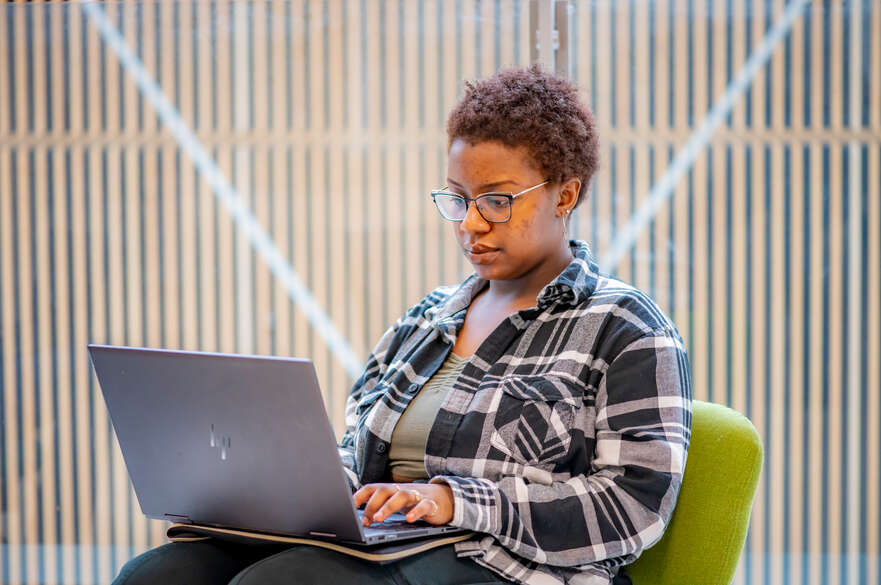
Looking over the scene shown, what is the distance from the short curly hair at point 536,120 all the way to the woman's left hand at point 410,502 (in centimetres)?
63

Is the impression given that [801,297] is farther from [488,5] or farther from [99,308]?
[99,308]

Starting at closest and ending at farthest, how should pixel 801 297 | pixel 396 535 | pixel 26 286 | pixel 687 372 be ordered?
pixel 396 535, pixel 687 372, pixel 801 297, pixel 26 286

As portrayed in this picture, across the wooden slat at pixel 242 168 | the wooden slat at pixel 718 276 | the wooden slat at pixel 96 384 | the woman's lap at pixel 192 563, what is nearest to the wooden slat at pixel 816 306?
the wooden slat at pixel 718 276

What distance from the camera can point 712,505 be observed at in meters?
1.58

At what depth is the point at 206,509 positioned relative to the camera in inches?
57.3

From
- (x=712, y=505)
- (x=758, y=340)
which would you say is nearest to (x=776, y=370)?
(x=758, y=340)

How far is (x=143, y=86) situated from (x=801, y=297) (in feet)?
6.93

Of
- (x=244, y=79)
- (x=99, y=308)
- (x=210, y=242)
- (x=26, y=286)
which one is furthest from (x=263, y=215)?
(x=26, y=286)

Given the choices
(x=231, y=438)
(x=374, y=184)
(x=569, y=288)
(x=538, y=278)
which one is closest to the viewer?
(x=231, y=438)

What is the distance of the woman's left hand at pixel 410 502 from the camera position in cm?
138

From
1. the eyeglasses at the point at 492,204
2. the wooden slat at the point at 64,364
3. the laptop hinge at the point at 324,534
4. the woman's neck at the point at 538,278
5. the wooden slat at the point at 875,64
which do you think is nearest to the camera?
the laptop hinge at the point at 324,534

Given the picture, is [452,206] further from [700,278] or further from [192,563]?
[700,278]

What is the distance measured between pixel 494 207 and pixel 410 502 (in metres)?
0.57

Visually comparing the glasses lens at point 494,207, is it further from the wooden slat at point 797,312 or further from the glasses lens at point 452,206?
the wooden slat at point 797,312
